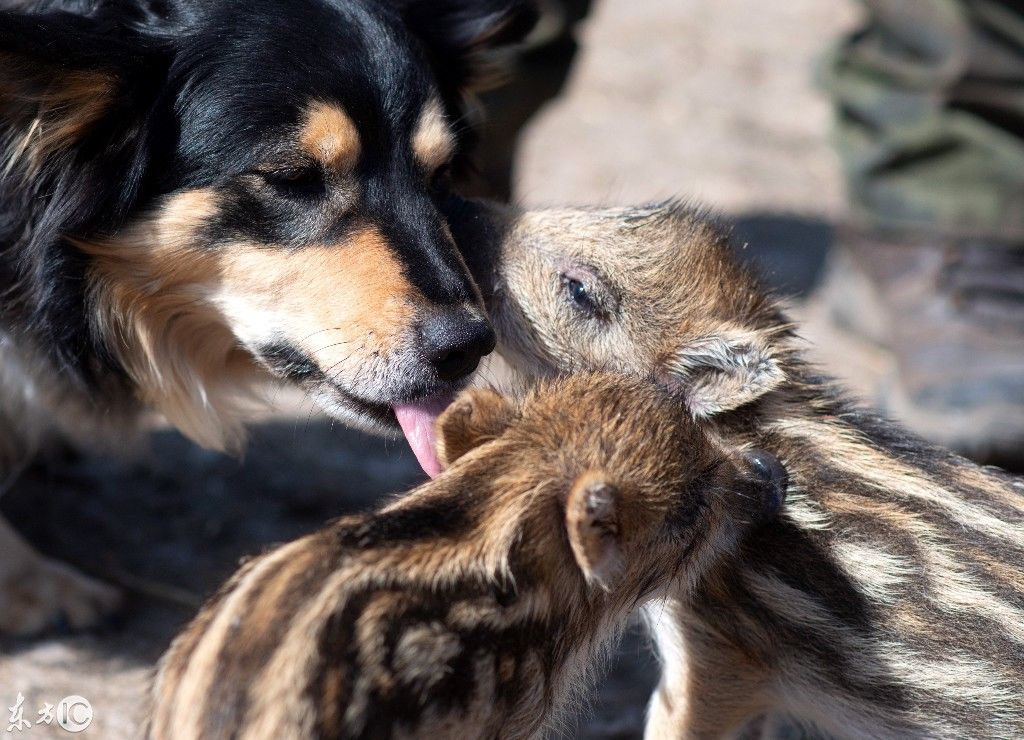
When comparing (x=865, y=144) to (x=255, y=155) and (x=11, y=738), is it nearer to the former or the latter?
(x=255, y=155)

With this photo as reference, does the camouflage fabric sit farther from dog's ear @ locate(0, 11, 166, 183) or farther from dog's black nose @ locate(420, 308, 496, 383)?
dog's ear @ locate(0, 11, 166, 183)

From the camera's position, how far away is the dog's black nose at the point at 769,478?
2.71 m

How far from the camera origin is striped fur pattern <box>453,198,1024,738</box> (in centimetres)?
268

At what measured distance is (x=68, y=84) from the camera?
2738 millimetres

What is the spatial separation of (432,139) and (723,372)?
912 millimetres

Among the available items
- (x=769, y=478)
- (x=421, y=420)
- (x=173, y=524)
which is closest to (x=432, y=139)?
(x=421, y=420)

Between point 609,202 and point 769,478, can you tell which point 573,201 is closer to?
point 609,202

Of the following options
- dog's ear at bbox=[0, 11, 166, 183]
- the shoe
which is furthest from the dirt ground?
dog's ear at bbox=[0, 11, 166, 183]

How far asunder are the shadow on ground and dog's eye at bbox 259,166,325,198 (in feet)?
3.25

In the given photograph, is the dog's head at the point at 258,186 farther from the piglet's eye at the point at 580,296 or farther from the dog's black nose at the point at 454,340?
the piglet's eye at the point at 580,296

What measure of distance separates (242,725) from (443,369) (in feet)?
3.76

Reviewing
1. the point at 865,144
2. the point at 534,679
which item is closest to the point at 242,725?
the point at 534,679

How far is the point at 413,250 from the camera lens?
2855 mm

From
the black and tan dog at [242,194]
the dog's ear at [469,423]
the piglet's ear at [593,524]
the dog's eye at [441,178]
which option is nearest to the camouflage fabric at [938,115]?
the dog's eye at [441,178]
